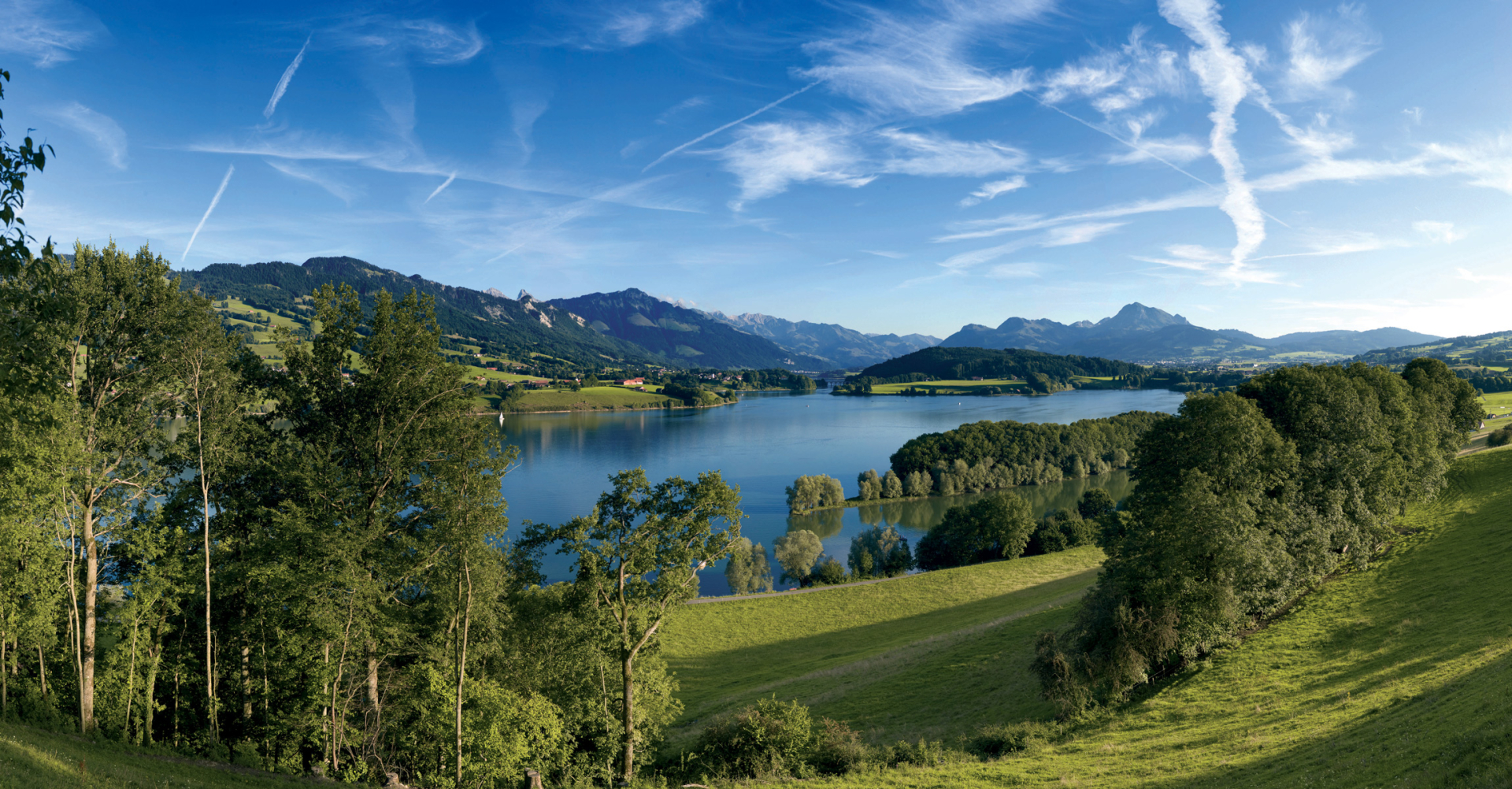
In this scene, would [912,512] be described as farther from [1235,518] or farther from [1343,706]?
[1343,706]

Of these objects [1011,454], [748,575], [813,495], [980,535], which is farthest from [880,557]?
[1011,454]

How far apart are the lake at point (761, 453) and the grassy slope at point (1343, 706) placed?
30.0m

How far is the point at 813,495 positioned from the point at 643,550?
5849 centimetres

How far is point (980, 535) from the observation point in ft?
180

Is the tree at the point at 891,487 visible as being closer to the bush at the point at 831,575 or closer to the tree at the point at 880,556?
the tree at the point at 880,556

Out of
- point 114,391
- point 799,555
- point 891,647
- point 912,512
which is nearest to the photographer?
point 114,391

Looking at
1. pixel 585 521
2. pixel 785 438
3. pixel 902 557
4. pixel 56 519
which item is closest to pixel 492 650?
pixel 585 521

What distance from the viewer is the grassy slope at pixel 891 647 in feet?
69.6

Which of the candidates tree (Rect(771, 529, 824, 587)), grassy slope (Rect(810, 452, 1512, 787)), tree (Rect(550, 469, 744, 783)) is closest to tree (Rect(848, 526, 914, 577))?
tree (Rect(771, 529, 824, 587))

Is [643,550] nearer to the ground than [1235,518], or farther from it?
farther from it

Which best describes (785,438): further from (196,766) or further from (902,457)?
(196,766)

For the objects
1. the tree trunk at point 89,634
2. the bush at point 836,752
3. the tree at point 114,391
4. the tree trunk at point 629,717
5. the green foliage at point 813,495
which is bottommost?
the green foliage at point 813,495

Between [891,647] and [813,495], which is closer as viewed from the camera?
[891,647]

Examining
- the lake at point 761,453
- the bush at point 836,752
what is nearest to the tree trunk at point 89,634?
the bush at point 836,752
